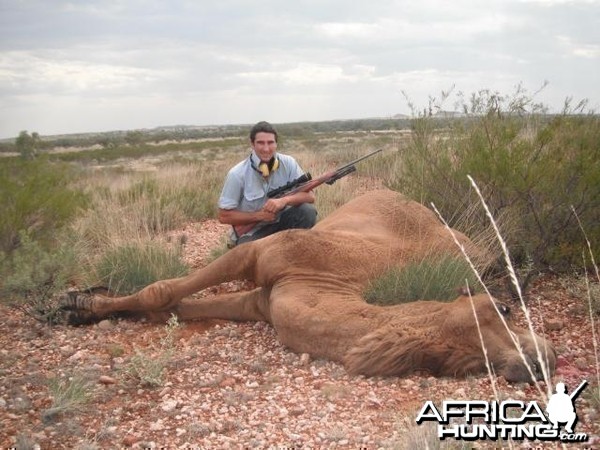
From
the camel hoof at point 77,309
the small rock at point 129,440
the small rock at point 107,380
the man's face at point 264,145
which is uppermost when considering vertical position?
the man's face at point 264,145

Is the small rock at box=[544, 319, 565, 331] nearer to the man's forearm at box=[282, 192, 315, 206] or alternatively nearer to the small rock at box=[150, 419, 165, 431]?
the man's forearm at box=[282, 192, 315, 206]

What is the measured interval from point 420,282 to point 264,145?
9.18 ft

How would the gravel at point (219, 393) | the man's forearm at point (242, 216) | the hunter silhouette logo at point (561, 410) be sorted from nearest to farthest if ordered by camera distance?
1. the hunter silhouette logo at point (561, 410)
2. the gravel at point (219, 393)
3. the man's forearm at point (242, 216)

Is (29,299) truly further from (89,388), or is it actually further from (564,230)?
(564,230)

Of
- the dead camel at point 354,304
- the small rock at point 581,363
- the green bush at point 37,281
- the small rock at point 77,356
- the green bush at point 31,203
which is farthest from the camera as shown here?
the green bush at point 31,203

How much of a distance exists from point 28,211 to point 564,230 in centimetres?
595

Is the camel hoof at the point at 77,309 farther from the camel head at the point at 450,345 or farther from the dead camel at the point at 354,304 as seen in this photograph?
the camel head at the point at 450,345

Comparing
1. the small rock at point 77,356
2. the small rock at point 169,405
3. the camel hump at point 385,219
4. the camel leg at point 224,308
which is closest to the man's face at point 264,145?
the camel hump at point 385,219

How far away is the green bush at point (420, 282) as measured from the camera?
475 cm

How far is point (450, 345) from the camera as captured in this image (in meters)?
3.70

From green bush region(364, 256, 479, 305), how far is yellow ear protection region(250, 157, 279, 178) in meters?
2.49

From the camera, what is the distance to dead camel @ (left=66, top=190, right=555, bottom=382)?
3.64 meters

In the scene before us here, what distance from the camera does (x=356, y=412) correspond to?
3.52 meters

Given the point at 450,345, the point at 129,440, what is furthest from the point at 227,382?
the point at 450,345
